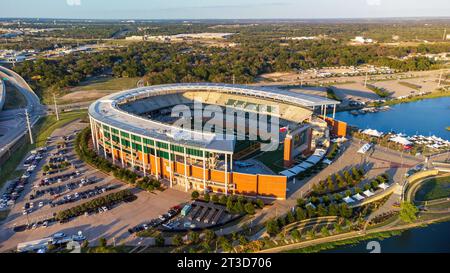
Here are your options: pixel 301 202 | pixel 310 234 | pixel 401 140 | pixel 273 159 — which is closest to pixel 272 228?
pixel 310 234

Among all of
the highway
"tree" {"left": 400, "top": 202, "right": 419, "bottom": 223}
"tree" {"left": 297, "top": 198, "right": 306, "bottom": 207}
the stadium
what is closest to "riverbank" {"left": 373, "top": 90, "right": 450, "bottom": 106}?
the stadium

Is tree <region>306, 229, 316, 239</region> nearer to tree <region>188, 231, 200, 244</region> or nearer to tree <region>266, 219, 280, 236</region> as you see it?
tree <region>266, 219, 280, 236</region>

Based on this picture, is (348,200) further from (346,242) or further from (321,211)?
(346,242)

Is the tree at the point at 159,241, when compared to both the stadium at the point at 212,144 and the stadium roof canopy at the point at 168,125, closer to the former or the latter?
the stadium at the point at 212,144

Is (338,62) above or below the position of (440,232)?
above

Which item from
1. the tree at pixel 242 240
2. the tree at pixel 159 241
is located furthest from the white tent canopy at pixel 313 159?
the tree at pixel 159 241

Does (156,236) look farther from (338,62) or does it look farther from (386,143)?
(338,62)
